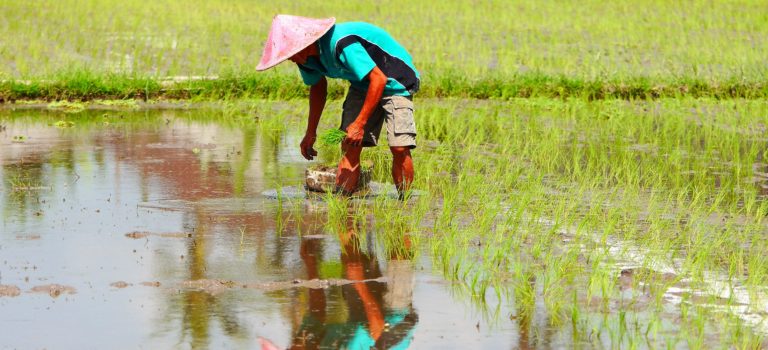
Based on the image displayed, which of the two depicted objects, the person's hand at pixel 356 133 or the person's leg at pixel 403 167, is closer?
the person's hand at pixel 356 133

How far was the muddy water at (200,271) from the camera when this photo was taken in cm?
436

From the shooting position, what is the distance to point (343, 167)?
6918 mm

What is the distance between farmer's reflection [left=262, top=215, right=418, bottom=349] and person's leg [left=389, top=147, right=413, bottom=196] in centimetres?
112

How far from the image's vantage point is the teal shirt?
6.51 meters

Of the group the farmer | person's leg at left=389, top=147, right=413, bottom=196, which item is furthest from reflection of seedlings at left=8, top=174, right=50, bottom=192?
person's leg at left=389, top=147, right=413, bottom=196

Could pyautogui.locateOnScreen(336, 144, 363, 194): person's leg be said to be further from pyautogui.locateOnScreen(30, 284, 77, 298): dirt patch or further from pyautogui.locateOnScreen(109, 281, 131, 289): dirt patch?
pyautogui.locateOnScreen(30, 284, 77, 298): dirt patch

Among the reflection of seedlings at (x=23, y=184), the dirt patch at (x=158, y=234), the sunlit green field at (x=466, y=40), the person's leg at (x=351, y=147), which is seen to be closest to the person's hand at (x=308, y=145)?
the person's leg at (x=351, y=147)

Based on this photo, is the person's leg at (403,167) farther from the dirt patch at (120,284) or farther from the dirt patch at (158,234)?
the dirt patch at (120,284)

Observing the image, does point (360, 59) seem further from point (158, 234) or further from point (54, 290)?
point (54, 290)

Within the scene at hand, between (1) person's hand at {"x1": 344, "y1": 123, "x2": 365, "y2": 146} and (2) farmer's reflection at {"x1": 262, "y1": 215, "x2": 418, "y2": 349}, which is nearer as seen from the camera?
(2) farmer's reflection at {"x1": 262, "y1": 215, "x2": 418, "y2": 349}

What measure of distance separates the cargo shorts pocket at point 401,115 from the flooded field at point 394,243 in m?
0.35

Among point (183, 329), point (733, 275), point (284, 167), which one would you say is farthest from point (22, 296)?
point (284, 167)

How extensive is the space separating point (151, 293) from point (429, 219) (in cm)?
193

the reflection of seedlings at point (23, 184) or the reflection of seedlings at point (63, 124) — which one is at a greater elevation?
the reflection of seedlings at point (63, 124)
